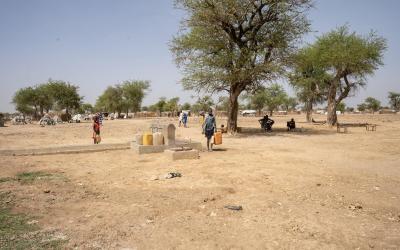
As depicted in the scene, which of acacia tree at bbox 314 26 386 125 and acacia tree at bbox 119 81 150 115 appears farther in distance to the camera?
acacia tree at bbox 119 81 150 115

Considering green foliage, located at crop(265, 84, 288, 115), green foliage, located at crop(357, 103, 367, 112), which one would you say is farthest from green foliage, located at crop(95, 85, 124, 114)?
green foliage, located at crop(357, 103, 367, 112)

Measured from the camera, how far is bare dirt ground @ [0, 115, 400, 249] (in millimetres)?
5727

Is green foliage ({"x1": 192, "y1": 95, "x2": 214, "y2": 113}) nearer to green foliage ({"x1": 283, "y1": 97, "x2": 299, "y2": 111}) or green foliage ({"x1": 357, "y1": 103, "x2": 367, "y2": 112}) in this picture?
green foliage ({"x1": 283, "y1": 97, "x2": 299, "y2": 111})

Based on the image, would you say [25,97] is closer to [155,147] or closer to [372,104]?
[155,147]

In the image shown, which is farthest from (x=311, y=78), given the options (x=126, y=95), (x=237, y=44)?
(x=126, y=95)

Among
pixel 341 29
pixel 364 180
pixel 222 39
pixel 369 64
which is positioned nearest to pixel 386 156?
pixel 364 180

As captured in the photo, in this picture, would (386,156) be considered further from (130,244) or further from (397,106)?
(397,106)

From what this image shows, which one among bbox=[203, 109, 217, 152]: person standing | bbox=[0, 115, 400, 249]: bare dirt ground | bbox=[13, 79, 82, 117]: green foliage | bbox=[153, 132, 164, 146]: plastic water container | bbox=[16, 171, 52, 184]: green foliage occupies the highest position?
bbox=[13, 79, 82, 117]: green foliage

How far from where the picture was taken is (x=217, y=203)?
7602mm

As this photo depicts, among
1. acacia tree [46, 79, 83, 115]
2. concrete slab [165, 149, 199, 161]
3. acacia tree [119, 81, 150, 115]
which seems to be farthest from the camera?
acacia tree [119, 81, 150, 115]

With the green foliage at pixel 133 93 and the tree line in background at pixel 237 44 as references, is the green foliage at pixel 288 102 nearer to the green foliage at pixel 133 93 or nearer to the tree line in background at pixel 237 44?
the green foliage at pixel 133 93

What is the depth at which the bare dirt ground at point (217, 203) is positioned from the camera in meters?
5.73

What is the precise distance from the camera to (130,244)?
5.47 meters

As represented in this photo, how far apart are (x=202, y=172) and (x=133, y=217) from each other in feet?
14.2
